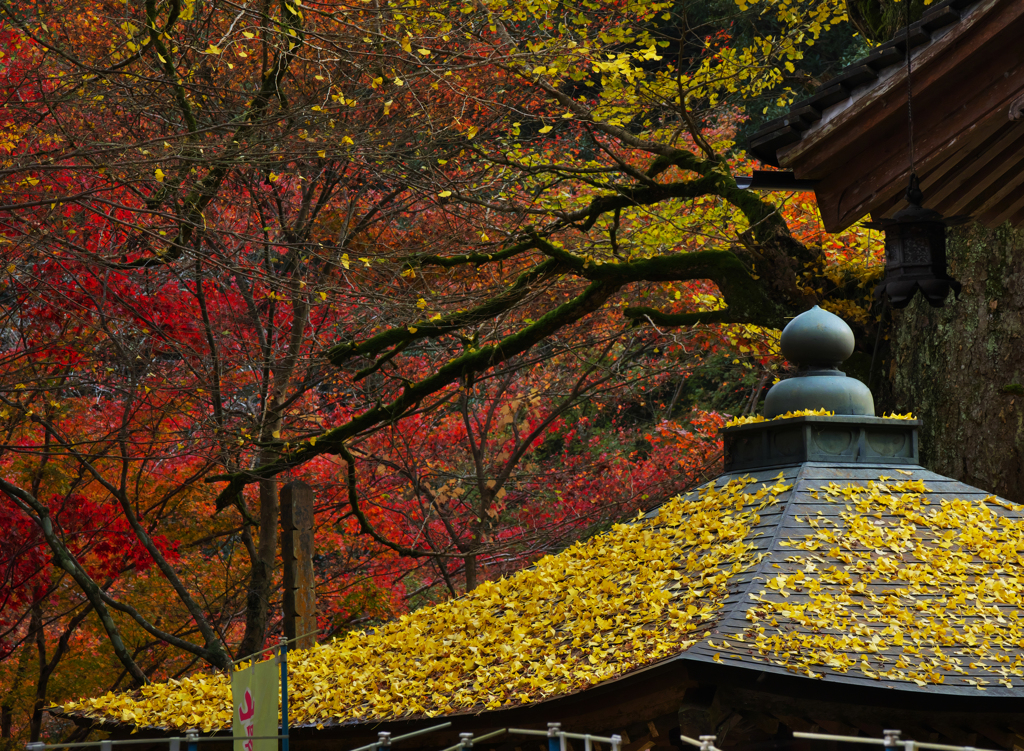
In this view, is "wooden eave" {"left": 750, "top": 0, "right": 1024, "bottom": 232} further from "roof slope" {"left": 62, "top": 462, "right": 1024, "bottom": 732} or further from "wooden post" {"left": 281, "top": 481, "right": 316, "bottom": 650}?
"wooden post" {"left": 281, "top": 481, "right": 316, "bottom": 650}

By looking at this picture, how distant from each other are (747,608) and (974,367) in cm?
534

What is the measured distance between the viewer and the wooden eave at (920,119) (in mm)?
3764

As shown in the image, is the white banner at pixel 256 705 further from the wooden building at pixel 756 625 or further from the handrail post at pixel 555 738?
the handrail post at pixel 555 738

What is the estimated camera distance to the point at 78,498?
10.7 meters

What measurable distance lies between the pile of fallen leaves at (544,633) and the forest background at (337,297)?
2.51m

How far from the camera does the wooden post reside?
29.1ft

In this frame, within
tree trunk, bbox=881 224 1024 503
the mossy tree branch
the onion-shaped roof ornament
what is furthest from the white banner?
tree trunk, bbox=881 224 1024 503

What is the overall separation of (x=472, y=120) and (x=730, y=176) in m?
3.36

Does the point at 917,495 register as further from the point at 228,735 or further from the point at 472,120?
the point at 472,120

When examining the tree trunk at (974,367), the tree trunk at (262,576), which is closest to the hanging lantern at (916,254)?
the tree trunk at (974,367)

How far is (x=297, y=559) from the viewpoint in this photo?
29.3 feet

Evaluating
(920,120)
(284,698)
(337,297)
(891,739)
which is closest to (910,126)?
(920,120)

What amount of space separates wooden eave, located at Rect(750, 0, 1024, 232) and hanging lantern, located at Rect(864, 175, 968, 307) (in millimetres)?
141

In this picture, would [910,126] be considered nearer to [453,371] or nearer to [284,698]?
[284,698]
